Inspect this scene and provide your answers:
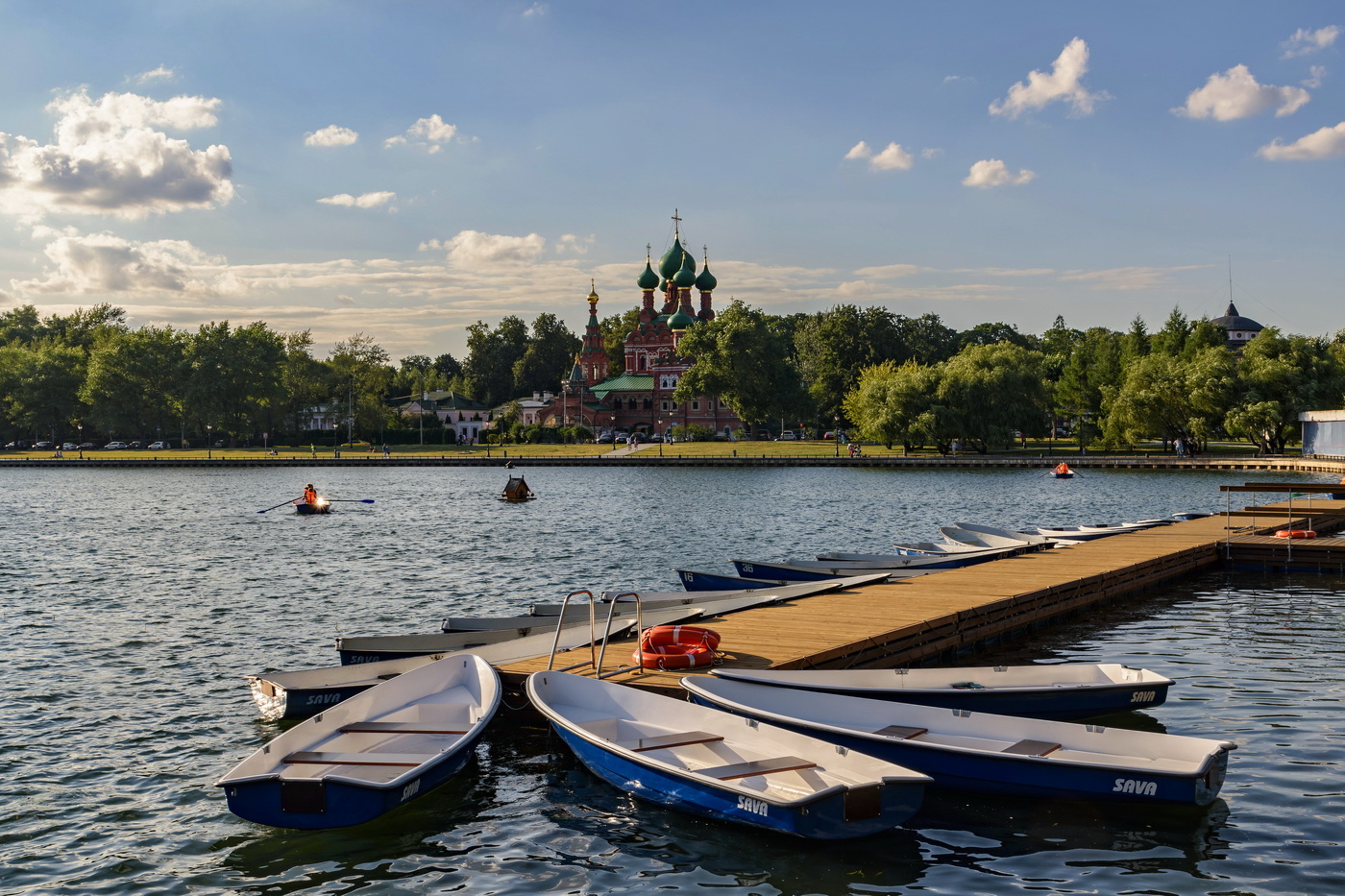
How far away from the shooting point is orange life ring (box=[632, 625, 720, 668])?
49.7 feet

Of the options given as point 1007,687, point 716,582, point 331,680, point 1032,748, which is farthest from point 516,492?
point 1032,748

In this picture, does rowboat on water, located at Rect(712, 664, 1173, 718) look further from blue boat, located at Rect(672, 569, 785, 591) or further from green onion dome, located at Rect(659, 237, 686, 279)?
green onion dome, located at Rect(659, 237, 686, 279)

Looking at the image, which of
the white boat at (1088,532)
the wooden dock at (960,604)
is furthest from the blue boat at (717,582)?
the white boat at (1088,532)

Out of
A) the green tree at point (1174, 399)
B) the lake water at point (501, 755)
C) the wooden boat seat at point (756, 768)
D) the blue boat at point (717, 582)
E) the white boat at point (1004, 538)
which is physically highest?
the green tree at point (1174, 399)

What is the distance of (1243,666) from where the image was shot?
1905 centimetres

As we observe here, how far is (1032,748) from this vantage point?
477 inches

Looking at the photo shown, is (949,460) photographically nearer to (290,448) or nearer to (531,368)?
(290,448)

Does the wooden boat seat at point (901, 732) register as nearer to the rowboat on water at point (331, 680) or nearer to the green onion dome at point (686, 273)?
the rowboat on water at point (331, 680)

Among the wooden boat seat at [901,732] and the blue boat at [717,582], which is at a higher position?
the blue boat at [717,582]

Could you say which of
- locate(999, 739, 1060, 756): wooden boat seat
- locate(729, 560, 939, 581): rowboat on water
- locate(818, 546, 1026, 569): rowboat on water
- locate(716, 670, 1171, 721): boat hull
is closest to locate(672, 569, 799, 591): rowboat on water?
locate(729, 560, 939, 581): rowboat on water

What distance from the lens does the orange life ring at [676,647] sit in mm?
15156

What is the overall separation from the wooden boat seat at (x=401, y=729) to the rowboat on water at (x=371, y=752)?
1 centimetres

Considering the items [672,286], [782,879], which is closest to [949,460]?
[672,286]

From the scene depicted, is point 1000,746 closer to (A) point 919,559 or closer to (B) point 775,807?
(B) point 775,807
